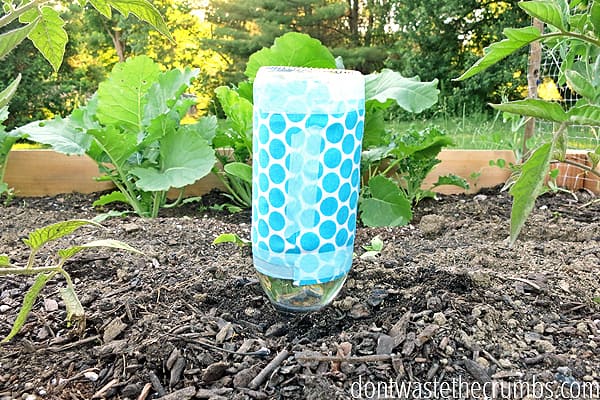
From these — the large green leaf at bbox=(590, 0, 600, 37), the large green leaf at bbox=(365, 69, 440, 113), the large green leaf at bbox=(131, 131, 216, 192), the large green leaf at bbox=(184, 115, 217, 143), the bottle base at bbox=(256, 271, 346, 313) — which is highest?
the large green leaf at bbox=(590, 0, 600, 37)

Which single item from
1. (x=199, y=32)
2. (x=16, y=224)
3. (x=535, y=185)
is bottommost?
(x=16, y=224)

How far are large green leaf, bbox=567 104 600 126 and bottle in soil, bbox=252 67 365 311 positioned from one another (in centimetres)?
35

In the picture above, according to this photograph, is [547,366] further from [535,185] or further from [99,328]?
[99,328]

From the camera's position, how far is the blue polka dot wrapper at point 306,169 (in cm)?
94

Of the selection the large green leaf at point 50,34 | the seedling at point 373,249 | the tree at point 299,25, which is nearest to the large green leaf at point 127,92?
the seedling at point 373,249

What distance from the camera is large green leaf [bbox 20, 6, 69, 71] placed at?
0.90 metres

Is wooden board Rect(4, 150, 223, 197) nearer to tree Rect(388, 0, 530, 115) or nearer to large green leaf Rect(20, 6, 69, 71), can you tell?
large green leaf Rect(20, 6, 69, 71)

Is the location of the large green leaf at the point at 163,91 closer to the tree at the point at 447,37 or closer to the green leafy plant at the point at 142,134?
the green leafy plant at the point at 142,134

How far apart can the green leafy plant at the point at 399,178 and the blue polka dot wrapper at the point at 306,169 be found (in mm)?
1128

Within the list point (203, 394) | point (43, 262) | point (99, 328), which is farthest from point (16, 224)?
point (203, 394)

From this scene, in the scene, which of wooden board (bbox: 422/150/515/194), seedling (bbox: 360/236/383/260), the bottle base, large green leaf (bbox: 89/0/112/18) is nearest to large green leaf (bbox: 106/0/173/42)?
large green leaf (bbox: 89/0/112/18)

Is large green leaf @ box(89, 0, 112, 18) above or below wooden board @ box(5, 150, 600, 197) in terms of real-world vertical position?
above

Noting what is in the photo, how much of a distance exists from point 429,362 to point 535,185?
334 mm

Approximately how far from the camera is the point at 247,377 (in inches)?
34.8
